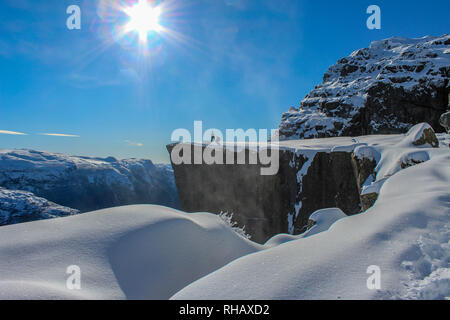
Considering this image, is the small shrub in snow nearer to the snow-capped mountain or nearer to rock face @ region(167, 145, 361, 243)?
rock face @ region(167, 145, 361, 243)

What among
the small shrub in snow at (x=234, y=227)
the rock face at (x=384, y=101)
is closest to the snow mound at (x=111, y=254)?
the small shrub in snow at (x=234, y=227)

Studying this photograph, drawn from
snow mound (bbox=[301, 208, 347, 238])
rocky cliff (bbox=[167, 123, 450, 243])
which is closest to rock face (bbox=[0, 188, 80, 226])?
rocky cliff (bbox=[167, 123, 450, 243])

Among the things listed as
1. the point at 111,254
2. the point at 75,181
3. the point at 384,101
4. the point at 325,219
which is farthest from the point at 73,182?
the point at 111,254

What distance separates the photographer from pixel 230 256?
493cm

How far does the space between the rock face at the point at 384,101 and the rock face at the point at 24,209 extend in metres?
56.7

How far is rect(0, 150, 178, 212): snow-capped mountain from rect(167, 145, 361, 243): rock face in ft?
367

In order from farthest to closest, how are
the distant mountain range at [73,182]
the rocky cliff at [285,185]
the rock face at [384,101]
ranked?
the distant mountain range at [73,182] < the rock face at [384,101] < the rocky cliff at [285,185]

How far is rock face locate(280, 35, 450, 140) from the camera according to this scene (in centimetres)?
3638

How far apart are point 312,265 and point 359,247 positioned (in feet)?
1.99

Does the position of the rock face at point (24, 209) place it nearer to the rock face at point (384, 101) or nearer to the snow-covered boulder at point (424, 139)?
the rock face at point (384, 101)

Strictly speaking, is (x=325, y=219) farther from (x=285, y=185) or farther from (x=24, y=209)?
(x=24, y=209)

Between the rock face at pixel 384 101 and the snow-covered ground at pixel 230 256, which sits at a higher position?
the rock face at pixel 384 101

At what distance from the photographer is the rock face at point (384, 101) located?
36.4 metres
